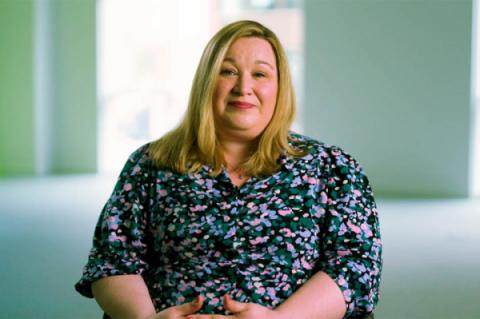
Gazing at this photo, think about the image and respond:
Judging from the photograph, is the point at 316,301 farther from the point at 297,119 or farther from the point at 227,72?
the point at 297,119

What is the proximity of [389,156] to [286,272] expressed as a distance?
19.6 ft

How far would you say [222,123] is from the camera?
1.90 metres

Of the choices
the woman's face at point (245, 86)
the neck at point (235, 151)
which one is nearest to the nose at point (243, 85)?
the woman's face at point (245, 86)

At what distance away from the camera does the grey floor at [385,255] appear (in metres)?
3.26

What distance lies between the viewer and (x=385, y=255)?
427 cm

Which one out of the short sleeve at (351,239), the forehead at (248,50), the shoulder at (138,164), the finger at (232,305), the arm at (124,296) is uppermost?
the forehead at (248,50)

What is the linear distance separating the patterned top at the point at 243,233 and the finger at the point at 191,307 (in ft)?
0.46

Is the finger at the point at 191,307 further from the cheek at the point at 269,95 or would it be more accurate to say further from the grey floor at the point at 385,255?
the grey floor at the point at 385,255

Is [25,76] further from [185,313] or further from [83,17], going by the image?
[185,313]

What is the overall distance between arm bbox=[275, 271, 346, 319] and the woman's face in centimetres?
46

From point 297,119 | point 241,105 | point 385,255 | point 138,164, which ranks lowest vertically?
point 385,255

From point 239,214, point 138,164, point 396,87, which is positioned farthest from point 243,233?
point 396,87

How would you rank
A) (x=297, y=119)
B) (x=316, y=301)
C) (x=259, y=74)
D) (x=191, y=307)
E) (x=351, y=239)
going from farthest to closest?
(x=297, y=119) → (x=259, y=74) → (x=351, y=239) → (x=316, y=301) → (x=191, y=307)

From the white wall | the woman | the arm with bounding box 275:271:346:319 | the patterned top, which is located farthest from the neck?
the white wall
